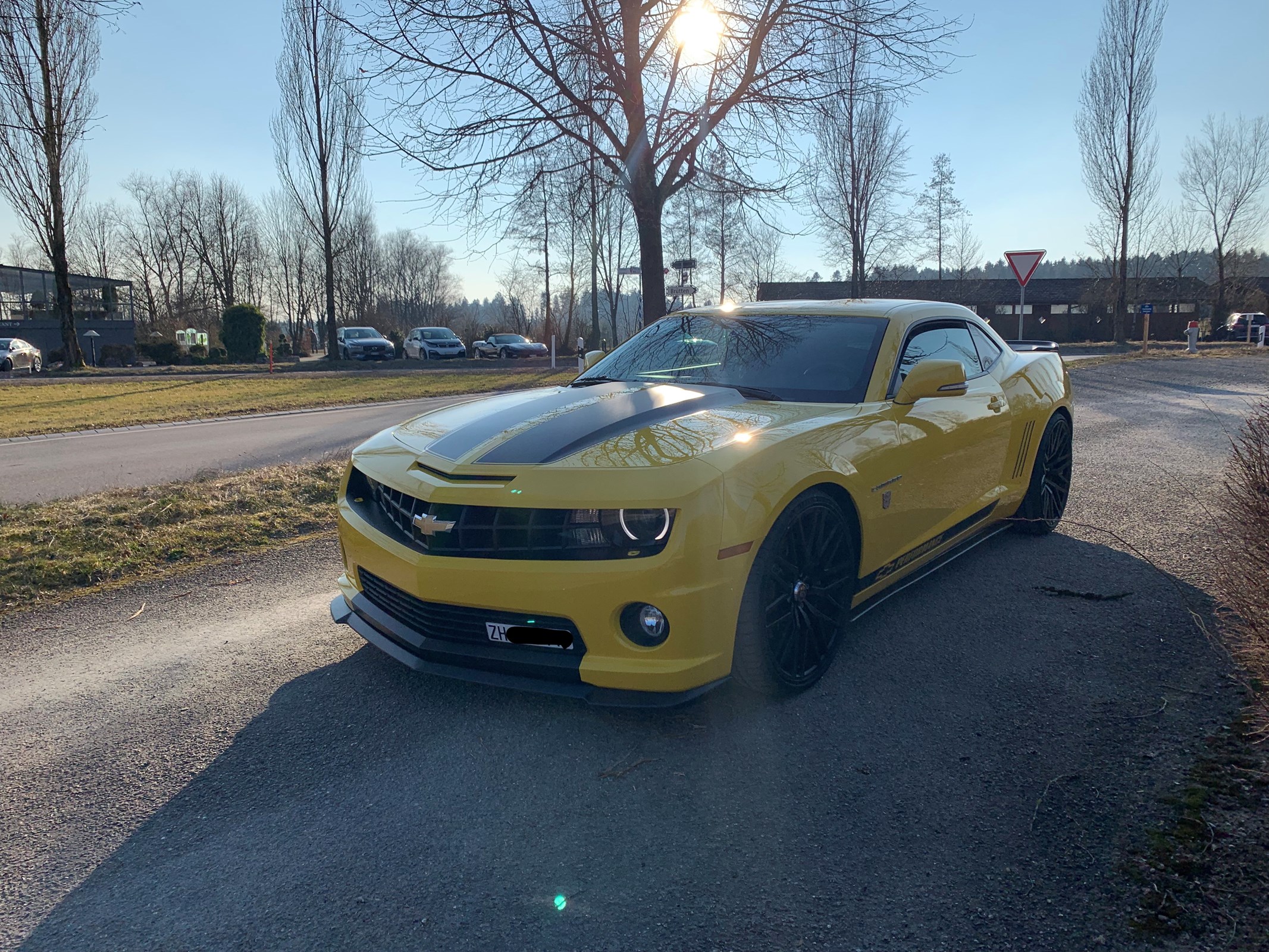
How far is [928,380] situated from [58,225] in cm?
3012

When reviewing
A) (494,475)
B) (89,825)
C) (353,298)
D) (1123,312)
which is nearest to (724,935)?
(494,475)

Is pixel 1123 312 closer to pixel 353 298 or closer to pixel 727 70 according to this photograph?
pixel 727 70

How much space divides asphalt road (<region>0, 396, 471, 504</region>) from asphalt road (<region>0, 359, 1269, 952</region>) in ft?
13.8

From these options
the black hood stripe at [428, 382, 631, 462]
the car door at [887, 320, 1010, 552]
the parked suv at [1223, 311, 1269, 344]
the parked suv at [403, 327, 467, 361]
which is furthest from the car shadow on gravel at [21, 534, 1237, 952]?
the parked suv at [1223, 311, 1269, 344]

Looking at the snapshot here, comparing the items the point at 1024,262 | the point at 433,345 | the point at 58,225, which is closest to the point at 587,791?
the point at 1024,262

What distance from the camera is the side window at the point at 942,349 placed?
4.09 m

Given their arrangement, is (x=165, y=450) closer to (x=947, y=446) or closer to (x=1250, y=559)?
(x=947, y=446)

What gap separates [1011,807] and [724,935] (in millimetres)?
1004

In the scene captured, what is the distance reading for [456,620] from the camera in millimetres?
2867

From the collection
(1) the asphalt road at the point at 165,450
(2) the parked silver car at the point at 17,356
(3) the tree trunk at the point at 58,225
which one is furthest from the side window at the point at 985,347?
(2) the parked silver car at the point at 17,356

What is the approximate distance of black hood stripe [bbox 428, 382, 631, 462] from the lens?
320 cm

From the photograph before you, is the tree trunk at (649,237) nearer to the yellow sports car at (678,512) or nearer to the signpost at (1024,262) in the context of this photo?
the yellow sports car at (678,512)

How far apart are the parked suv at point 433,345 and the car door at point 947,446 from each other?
31.6m

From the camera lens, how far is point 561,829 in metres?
2.37
